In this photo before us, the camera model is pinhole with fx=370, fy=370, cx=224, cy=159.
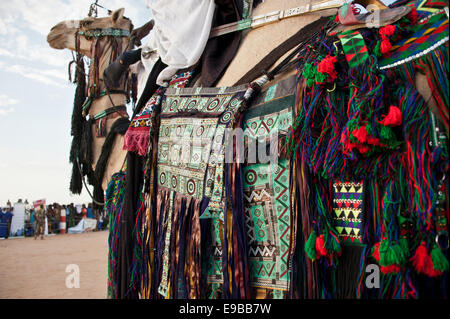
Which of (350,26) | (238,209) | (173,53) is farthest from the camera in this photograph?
(173,53)

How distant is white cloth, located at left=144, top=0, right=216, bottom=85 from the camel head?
112 cm

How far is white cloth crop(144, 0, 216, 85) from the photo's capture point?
101 inches

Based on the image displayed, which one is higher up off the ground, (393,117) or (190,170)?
(393,117)

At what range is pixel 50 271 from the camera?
31.3 feet

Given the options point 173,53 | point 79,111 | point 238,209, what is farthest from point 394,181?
point 79,111

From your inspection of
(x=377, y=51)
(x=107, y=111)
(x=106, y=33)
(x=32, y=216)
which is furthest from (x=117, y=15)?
(x=32, y=216)

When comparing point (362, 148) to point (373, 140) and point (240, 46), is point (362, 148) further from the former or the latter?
point (240, 46)

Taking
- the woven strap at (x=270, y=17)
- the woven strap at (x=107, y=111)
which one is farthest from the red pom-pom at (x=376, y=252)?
the woven strap at (x=107, y=111)

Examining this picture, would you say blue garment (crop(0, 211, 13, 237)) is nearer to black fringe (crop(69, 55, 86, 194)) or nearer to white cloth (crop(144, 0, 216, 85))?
black fringe (crop(69, 55, 86, 194))

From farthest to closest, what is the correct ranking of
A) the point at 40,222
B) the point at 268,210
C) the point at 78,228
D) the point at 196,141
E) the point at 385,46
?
the point at 78,228, the point at 40,222, the point at 196,141, the point at 268,210, the point at 385,46

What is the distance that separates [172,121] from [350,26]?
123 cm

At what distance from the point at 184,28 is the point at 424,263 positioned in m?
2.05

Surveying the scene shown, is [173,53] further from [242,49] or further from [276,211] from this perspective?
Answer: [276,211]
